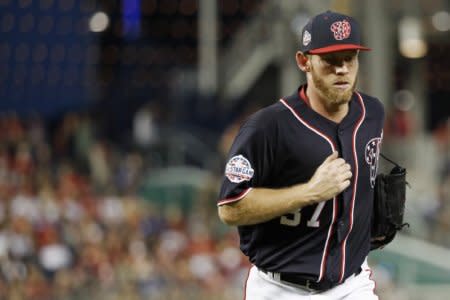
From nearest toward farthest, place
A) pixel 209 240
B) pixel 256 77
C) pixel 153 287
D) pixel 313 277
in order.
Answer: pixel 313 277, pixel 153 287, pixel 209 240, pixel 256 77

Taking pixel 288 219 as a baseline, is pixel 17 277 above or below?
below

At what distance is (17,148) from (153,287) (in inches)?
178

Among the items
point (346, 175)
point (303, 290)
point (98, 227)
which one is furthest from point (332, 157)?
point (98, 227)

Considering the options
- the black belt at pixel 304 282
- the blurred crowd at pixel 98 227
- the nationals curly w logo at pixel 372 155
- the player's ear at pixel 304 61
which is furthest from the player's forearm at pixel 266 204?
the blurred crowd at pixel 98 227

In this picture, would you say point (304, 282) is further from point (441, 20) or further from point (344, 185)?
point (441, 20)

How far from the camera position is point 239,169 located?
4461 mm

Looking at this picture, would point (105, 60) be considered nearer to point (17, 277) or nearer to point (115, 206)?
point (115, 206)

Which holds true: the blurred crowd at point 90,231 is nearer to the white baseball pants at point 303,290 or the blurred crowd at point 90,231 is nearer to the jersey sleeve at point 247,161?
the white baseball pants at point 303,290

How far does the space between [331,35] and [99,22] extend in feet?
60.0

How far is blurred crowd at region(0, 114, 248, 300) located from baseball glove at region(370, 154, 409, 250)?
6.32m

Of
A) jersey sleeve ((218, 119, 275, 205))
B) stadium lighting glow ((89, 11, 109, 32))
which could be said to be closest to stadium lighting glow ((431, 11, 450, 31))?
stadium lighting glow ((89, 11, 109, 32))

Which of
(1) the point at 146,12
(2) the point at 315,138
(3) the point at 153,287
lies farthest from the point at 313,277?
(1) the point at 146,12

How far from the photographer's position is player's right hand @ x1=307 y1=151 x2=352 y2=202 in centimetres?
439

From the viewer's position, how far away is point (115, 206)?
14914 mm
